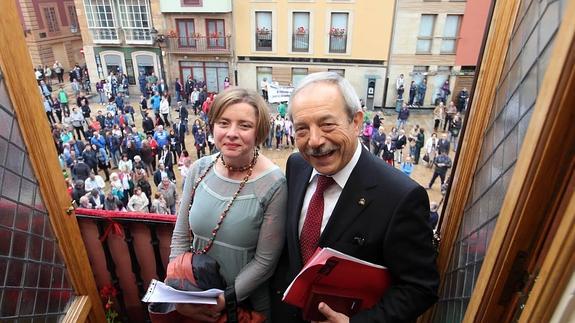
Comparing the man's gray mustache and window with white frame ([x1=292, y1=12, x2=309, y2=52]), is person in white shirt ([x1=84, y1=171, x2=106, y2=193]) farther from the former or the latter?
window with white frame ([x1=292, y1=12, x2=309, y2=52])

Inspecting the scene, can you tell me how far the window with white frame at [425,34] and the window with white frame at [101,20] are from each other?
1347cm

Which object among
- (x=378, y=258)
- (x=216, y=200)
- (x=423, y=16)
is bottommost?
(x=378, y=258)

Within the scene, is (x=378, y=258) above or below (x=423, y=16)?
below

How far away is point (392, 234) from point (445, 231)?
0.46m

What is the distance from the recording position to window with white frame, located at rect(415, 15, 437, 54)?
1602 cm

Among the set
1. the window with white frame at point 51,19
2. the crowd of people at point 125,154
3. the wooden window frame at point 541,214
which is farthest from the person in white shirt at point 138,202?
the window with white frame at point 51,19

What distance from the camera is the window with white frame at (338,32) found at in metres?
16.5

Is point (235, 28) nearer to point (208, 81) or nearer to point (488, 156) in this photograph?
point (208, 81)

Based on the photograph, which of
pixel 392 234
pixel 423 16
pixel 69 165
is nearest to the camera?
pixel 392 234

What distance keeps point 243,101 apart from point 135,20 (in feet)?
60.3

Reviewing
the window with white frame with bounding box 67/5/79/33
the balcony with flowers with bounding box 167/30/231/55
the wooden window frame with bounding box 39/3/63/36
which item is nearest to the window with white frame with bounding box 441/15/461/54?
the balcony with flowers with bounding box 167/30/231/55

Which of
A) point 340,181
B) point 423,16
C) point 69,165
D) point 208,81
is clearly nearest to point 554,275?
point 340,181

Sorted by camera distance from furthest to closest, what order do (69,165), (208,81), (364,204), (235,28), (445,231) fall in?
1. (208,81)
2. (235,28)
3. (69,165)
4. (445,231)
5. (364,204)

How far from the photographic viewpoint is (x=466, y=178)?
5.55 ft
